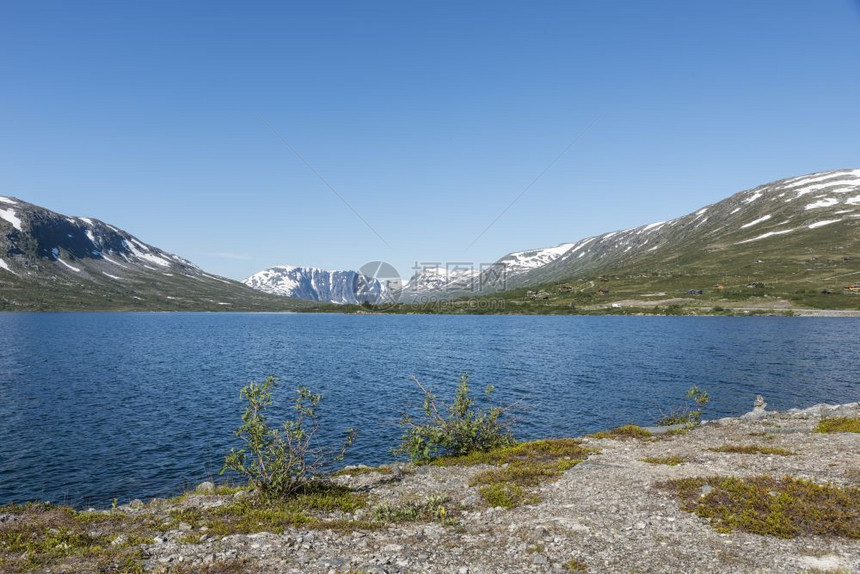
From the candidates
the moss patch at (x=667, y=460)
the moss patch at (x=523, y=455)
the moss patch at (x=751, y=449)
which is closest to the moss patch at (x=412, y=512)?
the moss patch at (x=523, y=455)

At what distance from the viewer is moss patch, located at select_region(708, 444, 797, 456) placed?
25016mm

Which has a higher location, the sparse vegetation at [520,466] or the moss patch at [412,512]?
the moss patch at [412,512]

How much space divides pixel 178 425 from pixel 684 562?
47.1 m

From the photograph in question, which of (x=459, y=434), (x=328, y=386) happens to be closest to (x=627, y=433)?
(x=459, y=434)

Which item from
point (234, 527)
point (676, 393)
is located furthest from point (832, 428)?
point (234, 527)

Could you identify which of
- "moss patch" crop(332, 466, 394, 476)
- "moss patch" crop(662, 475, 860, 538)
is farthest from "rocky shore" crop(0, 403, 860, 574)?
"moss patch" crop(332, 466, 394, 476)

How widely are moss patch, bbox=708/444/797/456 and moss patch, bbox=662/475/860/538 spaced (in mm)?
6619

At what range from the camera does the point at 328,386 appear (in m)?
67.2

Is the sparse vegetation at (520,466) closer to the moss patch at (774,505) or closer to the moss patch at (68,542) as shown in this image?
the moss patch at (774,505)

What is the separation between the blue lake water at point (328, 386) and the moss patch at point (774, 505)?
24.0 meters

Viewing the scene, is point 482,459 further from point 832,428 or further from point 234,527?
point 832,428

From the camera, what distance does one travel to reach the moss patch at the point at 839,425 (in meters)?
30.8

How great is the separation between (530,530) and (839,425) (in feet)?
94.7

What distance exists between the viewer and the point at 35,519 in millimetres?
18766
